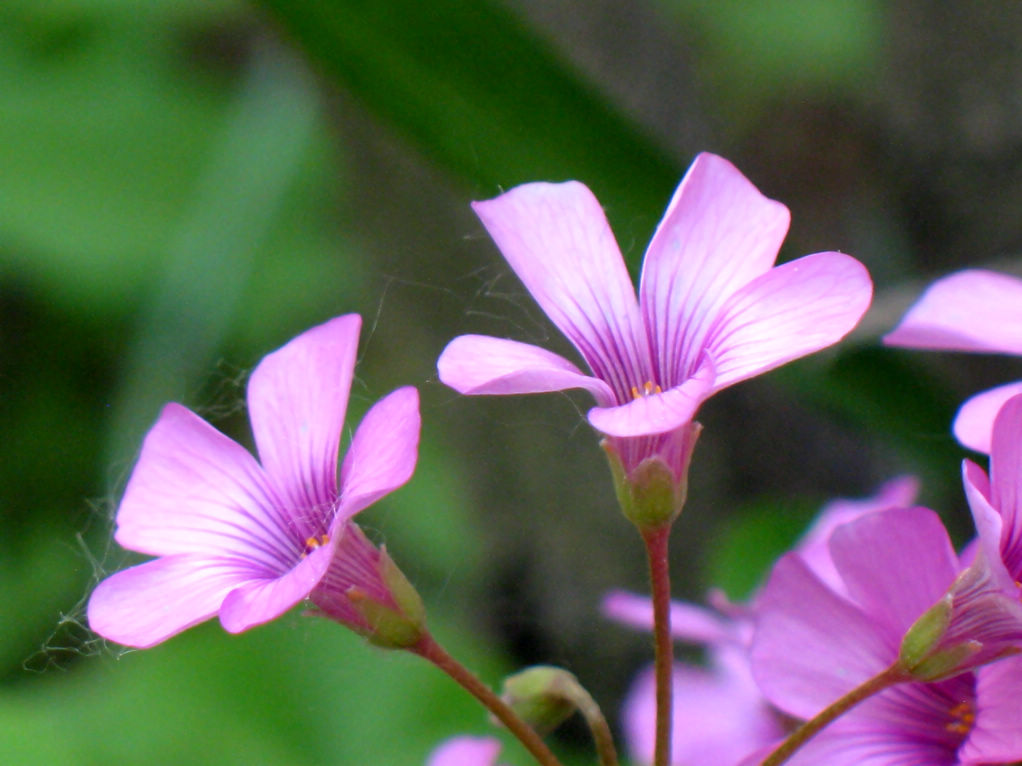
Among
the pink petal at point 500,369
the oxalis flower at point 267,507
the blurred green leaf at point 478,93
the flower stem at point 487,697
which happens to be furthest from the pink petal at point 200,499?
the blurred green leaf at point 478,93

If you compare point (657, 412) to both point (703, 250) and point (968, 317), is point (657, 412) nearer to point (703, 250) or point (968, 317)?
point (703, 250)

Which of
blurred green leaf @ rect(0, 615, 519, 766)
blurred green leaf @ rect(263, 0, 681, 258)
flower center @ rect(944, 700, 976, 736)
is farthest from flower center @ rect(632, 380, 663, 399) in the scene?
blurred green leaf @ rect(0, 615, 519, 766)

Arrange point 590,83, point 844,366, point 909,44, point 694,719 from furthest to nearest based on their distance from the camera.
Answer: point 909,44, point 694,719, point 844,366, point 590,83

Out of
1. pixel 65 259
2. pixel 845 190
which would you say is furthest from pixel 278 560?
pixel 845 190

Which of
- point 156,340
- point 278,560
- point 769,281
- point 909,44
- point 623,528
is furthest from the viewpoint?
point 623,528

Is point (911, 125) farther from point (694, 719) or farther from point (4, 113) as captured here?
point (4, 113)

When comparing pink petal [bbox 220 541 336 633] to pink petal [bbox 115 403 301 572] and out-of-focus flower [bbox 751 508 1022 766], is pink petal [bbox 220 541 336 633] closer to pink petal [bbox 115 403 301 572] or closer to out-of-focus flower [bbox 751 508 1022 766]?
pink petal [bbox 115 403 301 572]

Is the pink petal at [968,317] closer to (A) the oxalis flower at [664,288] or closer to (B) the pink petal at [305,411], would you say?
(A) the oxalis flower at [664,288]
